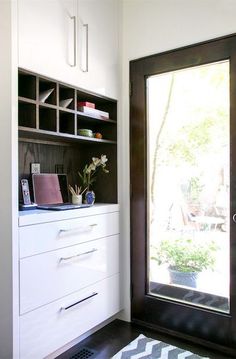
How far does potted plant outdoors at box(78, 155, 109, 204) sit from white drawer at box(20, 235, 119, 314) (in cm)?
33

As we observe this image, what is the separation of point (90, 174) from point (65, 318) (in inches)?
43.4

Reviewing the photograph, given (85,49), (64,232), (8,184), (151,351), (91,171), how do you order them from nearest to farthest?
(8,184), (64,232), (151,351), (85,49), (91,171)

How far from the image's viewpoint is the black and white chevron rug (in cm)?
185

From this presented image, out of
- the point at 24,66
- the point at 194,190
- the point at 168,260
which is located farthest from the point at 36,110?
the point at 168,260

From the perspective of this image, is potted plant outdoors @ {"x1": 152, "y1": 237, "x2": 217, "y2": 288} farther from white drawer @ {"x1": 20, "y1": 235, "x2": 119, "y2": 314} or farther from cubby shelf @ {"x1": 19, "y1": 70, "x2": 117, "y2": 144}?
cubby shelf @ {"x1": 19, "y1": 70, "x2": 117, "y2": 144}

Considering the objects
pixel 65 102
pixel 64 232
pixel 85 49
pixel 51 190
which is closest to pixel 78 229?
pixel 64 232

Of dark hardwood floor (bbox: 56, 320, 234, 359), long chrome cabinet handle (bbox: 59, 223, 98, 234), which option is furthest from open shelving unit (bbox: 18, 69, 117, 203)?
dark hardwood floor (bbox: 56, 320, 234, 359)

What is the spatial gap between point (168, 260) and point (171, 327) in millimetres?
474

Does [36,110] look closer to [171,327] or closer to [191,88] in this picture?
[191,88]

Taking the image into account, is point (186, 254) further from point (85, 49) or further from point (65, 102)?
point (85, 49)

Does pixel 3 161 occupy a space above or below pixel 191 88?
below

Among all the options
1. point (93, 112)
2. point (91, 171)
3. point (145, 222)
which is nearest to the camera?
point (93, 112)

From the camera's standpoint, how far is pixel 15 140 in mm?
1564

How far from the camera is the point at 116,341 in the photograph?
80.6 inches
